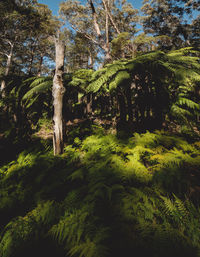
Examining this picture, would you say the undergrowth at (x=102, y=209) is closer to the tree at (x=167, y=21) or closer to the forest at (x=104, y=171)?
the forest at (x=104, y=171)

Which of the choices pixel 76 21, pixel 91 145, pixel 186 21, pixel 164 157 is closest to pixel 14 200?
pixel 91 145

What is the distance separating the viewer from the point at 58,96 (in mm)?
2275

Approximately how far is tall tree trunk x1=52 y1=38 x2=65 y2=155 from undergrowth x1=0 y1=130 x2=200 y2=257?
0.98 ft

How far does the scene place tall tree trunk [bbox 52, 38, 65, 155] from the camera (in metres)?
2.27

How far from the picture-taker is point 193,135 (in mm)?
2723

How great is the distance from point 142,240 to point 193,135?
2394 mm

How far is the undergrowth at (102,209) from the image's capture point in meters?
1.02

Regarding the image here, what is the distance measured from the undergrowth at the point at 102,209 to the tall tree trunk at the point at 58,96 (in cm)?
30

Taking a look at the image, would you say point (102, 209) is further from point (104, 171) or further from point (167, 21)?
point (167, 21)

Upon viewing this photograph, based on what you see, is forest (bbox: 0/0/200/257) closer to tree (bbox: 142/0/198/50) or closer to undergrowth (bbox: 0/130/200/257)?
undergrowth (bbox: 0/130/200/257)

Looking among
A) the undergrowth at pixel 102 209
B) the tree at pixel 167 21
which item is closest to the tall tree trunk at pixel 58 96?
the undergrowth at pixel 102 209

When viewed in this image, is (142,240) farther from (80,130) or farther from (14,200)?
(80,130)

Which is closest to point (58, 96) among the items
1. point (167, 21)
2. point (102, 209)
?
point (102, 209)

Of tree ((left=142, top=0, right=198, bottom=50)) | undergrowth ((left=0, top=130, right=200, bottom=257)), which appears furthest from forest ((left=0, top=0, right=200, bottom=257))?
tree ((left=142, top=0, right=198, bottom=50))
